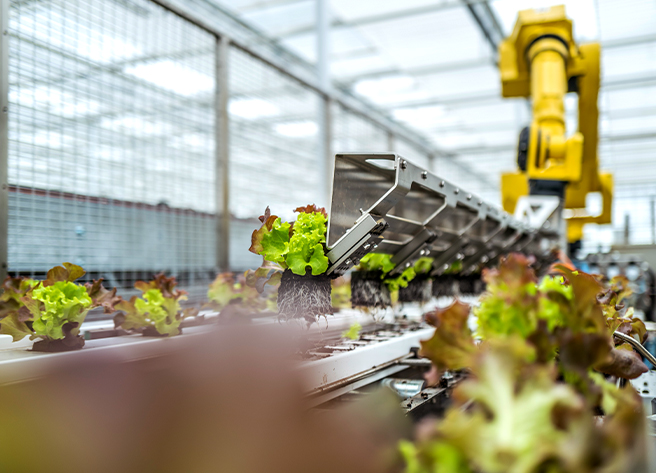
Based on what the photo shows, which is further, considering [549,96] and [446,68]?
[446,68]

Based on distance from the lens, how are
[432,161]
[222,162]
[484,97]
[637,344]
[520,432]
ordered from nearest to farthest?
[520,432] → [637,344] → [222,162] → [432,161] → [484,97]

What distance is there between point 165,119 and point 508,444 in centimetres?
260

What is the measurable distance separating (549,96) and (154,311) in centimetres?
271

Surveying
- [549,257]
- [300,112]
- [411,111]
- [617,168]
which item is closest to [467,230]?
[549,257]

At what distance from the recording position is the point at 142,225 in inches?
104

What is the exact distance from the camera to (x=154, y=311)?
2023 millimetres

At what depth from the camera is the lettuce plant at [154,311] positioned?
2.02 meters

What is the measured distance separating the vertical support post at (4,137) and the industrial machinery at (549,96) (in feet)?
8.89

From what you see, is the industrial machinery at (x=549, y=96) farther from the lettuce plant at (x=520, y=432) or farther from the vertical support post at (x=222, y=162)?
the lettuce plant at (x=520, y=432)

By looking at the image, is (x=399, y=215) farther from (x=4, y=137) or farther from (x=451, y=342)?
(x=4, y=137)

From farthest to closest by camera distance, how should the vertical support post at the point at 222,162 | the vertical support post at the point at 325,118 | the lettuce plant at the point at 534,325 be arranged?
1. the vertical support post at the point at 325,118
2. the vertical support post at the point at 222,162
3. the lettuce plant at the point at 534,325

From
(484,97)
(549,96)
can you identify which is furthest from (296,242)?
(484,97)

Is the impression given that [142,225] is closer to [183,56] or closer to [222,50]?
[183,56]

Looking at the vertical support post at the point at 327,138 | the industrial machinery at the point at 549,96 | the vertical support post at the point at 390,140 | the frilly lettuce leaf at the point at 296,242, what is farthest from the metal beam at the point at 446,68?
the frilly lettuce leaf at the point at 296,242
